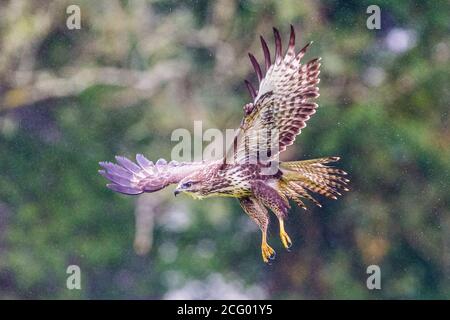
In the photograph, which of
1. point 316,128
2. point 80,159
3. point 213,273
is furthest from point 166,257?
point 316,128

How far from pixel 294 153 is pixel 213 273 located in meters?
2.73

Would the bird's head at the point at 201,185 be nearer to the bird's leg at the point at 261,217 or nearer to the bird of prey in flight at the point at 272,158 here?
the bird of prey in flight at the point at 272,158

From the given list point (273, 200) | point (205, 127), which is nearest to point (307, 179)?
point (273, 200)

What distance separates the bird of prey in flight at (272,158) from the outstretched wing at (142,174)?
27 centimetres

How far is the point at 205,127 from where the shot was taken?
57.9 ft

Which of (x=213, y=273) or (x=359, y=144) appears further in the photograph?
(x=213, y=273)

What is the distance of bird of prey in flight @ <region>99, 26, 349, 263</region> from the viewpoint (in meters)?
6.27

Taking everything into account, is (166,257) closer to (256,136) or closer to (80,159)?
(80,159)

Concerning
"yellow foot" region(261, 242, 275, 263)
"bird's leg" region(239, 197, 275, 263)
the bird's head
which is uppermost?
the bird's head

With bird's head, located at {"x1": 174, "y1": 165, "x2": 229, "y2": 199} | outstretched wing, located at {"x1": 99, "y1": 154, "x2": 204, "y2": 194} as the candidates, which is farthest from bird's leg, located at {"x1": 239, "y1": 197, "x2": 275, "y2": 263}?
outstretched wing, located at {"x1": 99, "y1": 154, "x2": 204, "y2": 194}

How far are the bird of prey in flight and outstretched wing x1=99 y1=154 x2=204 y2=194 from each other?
0.88ft

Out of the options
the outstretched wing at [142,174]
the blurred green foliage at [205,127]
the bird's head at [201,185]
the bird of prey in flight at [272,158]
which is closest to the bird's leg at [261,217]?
the bird of prey in flight at [272,158]

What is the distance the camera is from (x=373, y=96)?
17984 mm

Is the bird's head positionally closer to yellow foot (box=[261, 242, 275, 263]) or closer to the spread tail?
the spread tail
